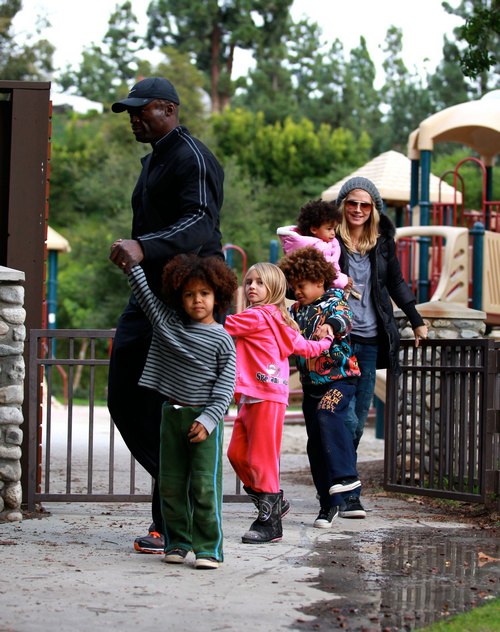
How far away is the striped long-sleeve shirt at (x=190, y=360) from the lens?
209 inches

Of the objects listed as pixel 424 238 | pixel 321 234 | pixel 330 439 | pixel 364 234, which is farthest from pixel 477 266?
pixel 330 439

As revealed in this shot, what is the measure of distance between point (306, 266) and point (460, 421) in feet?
5.11

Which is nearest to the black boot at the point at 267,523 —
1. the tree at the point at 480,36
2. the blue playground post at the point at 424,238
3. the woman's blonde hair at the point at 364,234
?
the woman's blonde hair at the point at 364,234

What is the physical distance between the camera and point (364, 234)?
7270 mm

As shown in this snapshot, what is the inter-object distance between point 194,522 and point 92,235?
31145mm

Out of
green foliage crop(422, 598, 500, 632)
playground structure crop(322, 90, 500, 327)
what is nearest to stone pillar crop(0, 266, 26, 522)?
green foliage crop(422, 598, 500, 632)

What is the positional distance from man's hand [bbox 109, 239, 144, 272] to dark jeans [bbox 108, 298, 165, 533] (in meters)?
0.40

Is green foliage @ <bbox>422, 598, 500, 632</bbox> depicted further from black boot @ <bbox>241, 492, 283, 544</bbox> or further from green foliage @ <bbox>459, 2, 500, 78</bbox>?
green foliage @ <bbox>459, 2, 500, 78</bbox>

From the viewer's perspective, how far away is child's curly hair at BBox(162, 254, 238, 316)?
528 cm

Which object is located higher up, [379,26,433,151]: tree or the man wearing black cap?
[379,26,433,151]: tree

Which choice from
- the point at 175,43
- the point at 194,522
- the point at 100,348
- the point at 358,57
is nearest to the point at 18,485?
the point at 194,522

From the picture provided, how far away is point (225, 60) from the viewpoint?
55.5 meters

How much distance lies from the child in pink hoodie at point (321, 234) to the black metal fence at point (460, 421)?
0.93 metres

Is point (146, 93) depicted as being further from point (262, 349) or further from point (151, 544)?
point (151, 544)
